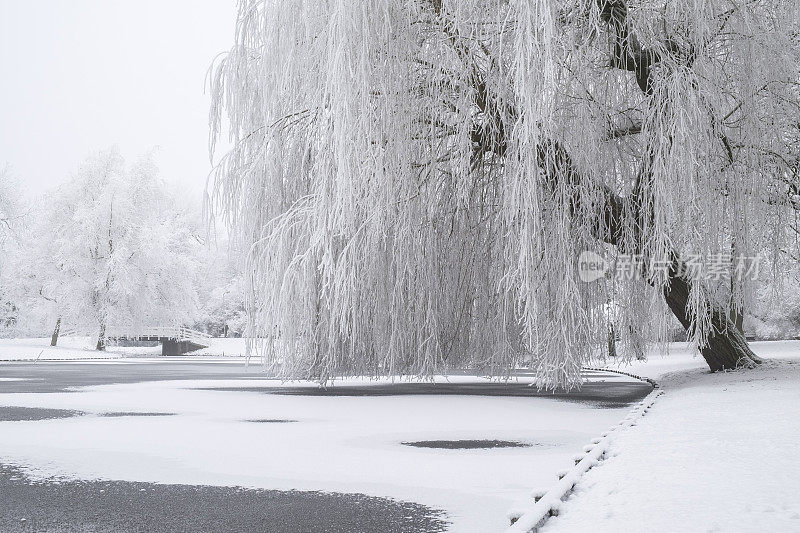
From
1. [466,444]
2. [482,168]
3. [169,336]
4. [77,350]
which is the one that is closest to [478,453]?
[466,444]

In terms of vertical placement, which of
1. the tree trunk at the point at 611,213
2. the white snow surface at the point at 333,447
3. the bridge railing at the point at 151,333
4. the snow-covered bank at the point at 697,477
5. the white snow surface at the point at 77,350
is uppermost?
the tree trunk at the point at 611,213

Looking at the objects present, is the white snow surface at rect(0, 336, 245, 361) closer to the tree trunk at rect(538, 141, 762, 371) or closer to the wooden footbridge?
the wooden footbridge

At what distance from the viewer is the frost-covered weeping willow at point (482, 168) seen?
857 cm

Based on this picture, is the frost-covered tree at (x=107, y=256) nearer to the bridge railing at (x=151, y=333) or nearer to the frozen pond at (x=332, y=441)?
the bridge railing at (x=151, y=333)

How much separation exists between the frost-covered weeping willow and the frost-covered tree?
2588 centimetres

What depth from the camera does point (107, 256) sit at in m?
35.5

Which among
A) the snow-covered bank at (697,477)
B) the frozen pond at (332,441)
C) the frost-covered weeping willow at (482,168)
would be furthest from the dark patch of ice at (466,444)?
the frost-covered weeping willow at (482,168)

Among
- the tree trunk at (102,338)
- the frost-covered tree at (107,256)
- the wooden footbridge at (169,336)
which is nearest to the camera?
the frost-covered tree at (107,256)

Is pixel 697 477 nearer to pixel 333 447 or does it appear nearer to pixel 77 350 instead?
pixel 333 447

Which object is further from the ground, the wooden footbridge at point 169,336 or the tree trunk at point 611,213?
the tree trunk at point 611,213

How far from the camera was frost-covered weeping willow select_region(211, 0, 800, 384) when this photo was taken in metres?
8.57

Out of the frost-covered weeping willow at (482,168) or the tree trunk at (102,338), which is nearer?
the frost-covered weeping willow at (482,168)

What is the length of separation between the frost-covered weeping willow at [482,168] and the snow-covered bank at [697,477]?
2.16m

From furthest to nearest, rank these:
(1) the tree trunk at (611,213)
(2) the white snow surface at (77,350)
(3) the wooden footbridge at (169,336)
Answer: (3) the wooden footbridge at (169,336), (2) the white snow surface at (77,350), (1) the tree trunk at (611,213)
